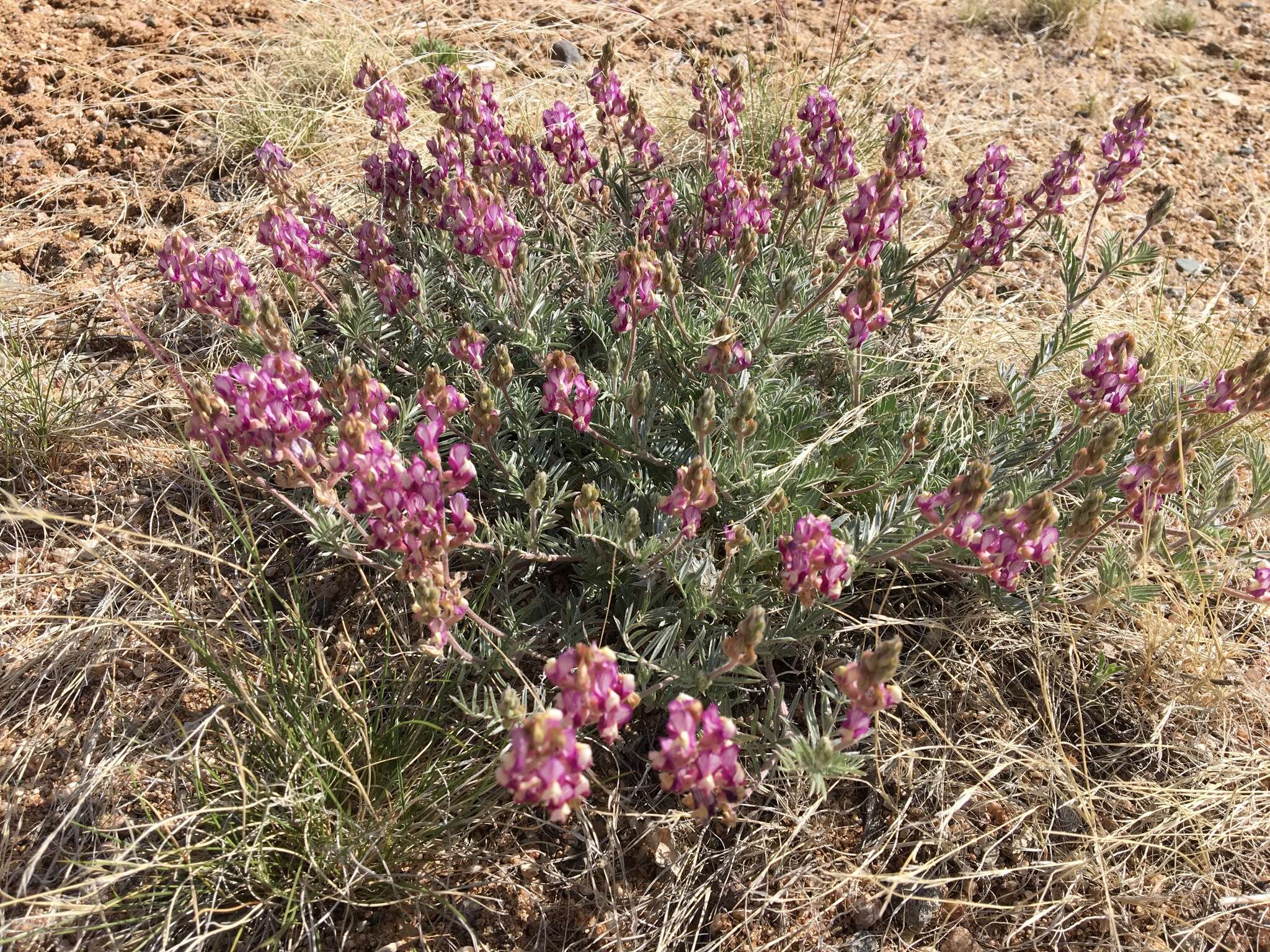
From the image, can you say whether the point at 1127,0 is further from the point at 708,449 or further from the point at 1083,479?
the point at 708,449

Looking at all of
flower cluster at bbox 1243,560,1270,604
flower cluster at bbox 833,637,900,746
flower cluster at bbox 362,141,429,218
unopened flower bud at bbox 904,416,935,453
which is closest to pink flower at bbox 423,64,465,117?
flower cluster at bbox 362,141,429,218

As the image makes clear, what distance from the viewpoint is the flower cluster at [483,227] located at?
2.95 metres

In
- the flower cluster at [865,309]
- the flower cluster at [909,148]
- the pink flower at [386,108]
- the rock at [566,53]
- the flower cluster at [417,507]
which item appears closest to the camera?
the flower cluster at [417,507]

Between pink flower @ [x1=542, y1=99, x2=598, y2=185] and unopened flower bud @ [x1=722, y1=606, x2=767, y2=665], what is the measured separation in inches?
87.1

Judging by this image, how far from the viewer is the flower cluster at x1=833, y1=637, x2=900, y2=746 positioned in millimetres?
1901

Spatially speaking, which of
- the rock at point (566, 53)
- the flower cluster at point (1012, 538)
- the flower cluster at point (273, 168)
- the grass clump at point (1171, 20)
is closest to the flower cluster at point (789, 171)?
the flower cluster at point (1012, 538)

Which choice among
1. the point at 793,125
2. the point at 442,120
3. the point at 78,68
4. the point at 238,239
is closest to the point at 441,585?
the point at 442,120

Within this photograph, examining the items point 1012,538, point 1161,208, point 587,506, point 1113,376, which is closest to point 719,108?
point 1161,208

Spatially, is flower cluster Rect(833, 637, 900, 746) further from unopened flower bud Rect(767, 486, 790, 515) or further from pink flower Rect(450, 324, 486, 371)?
pink flower Rect(450, 324, 486, 371)

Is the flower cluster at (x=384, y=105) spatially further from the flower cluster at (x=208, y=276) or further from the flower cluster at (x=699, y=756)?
the flower cluster at (x=699, y=756)

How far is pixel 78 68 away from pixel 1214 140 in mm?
6611

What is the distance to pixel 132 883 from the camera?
2480mm

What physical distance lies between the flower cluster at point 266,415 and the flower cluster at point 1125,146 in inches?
114

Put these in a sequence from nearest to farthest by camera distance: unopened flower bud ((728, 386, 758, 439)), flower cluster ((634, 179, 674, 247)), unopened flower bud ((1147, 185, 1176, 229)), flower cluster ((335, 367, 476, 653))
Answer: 1. flower cluster ((335, 367, 476, 653))
2. unopened flower bud ((728, 386, 758, 439))
3. unopened flower bud ((1147, 185, 1176, 229))
4. flower cluster ((634, 179, 674, 247))
